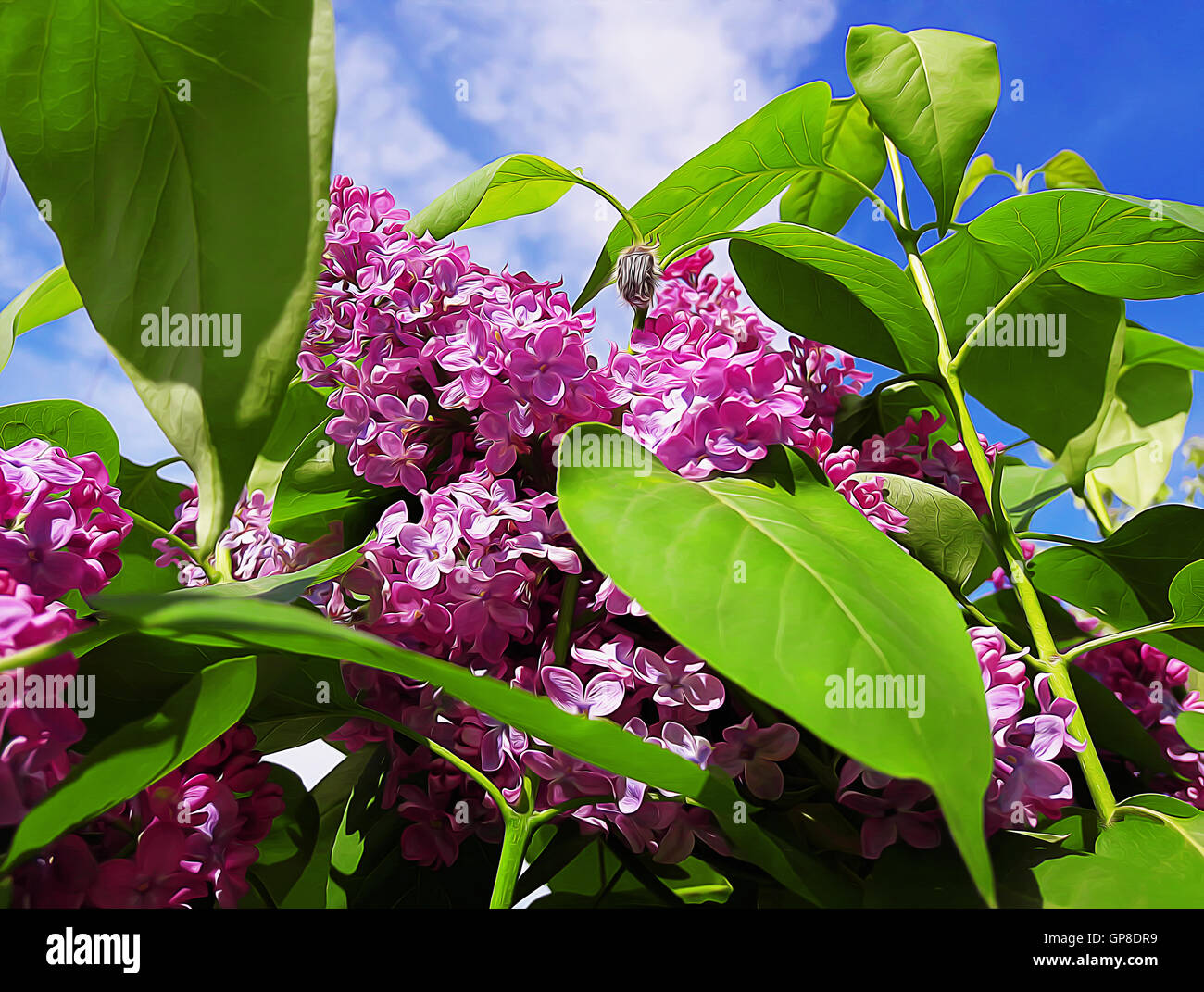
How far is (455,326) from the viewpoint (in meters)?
0.28

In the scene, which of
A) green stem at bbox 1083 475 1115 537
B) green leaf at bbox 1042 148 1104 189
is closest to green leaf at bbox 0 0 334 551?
green stem at bbox 1083 475 1115 537

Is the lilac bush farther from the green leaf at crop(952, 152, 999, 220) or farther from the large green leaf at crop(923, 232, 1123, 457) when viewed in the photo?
the green leaf at crop(952, 152, 999, 220)

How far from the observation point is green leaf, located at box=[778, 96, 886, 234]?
45cm

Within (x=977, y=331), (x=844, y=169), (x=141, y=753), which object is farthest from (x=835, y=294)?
(x=141, y=753)

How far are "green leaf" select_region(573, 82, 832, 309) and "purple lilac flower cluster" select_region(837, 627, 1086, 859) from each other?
21 cm

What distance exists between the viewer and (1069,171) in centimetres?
59

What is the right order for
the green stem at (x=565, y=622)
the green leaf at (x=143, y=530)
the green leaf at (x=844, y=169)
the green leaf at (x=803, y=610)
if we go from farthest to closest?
1. the green leaf at (x=844, y=169)
2. the green leaf at (x=143, y=530)
3. the green stem at (x=565, y=622)
4. the green leaf at (x=803, y=610)

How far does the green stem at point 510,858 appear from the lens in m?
0.21

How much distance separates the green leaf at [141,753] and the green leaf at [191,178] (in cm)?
7

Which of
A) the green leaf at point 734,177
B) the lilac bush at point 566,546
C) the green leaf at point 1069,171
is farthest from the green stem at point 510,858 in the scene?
the green leaf at point 1069,171

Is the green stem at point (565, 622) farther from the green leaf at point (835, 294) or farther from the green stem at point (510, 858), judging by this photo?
the green leaf at point (835, 294)

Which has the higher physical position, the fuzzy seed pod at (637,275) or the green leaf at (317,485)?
the fuzzy seed pod at (637,275)

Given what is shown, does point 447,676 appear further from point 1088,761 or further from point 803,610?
point 1088,761
